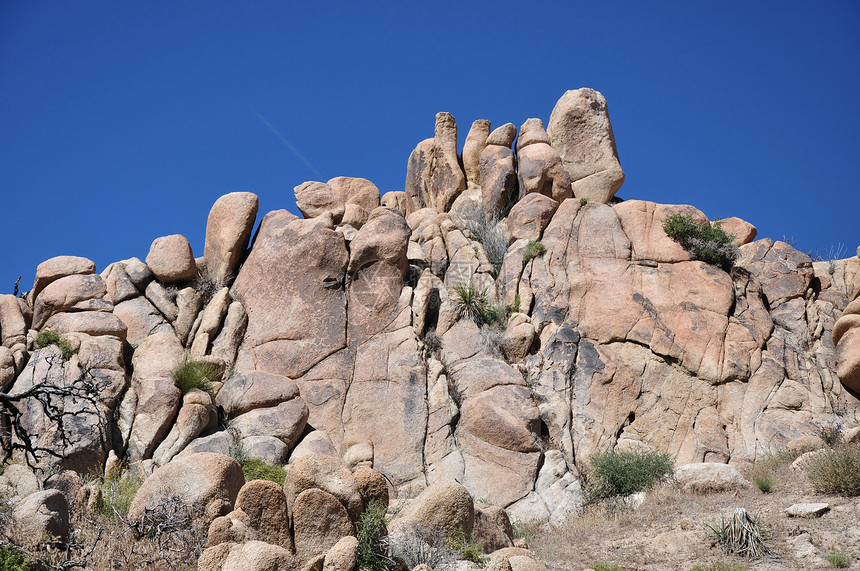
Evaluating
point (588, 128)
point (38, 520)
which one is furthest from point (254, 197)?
point (38, 520)

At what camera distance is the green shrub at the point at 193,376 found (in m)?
19.0

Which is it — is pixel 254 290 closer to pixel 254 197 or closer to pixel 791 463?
pixel 254 197

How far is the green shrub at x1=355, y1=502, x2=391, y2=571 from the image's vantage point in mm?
10453

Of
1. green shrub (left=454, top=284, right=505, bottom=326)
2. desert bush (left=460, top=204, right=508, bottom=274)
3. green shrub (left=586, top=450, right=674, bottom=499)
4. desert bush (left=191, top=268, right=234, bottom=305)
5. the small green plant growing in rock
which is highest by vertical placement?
desert bush (left=460, top=204, right=508, bottom=274)

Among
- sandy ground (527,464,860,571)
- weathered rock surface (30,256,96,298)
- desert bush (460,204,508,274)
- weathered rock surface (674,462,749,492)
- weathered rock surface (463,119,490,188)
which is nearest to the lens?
sandy ground (527,464,860,571)

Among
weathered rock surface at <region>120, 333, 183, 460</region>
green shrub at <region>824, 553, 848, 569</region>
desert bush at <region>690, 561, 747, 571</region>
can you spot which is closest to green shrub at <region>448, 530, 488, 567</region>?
desert bush at <region>690, 561, 747, 571</region>

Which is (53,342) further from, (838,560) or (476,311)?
(838,560)

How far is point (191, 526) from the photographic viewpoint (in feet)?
35.6

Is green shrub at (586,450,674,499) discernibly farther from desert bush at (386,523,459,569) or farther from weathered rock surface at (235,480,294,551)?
weathered rock surface at (235,480,294,551)

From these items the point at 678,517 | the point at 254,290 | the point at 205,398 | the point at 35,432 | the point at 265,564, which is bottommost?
the point at 265,564

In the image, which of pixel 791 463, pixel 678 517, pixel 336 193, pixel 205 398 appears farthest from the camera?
pixel 336 193

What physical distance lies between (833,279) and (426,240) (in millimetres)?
12391

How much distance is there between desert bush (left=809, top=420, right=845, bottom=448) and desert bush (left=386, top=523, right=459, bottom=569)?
10250 millimetres

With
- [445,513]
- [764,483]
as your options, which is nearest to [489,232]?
[764,483]
